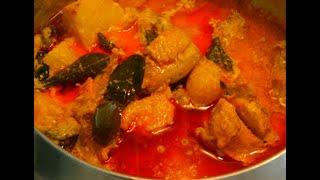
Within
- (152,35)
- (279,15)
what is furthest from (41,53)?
(279,15)

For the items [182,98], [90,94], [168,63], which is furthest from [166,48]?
[90,94]

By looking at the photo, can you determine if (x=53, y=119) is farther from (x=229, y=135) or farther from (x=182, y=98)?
(x=229, y=135)

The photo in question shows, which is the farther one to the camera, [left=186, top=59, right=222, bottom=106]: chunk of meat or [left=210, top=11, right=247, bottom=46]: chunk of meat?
[left=210, top=11, right=247, bottom=46]: chunk of meat

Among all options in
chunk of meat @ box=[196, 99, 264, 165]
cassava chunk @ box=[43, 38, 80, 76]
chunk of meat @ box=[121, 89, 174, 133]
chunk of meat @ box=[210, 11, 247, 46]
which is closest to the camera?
chunk of meat @ box=[196, 99, 264, 165]

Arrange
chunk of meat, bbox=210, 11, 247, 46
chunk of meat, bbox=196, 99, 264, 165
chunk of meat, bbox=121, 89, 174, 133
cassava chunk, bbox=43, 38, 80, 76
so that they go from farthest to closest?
chunk of meat, bbox=210, 11, 247, 46
cassava chunk, bbox=43, 38, 80, 76
chunk of meat, bbox=121, 89, 174, 133
chunk of meat, bbox=196, 99, 264, 165

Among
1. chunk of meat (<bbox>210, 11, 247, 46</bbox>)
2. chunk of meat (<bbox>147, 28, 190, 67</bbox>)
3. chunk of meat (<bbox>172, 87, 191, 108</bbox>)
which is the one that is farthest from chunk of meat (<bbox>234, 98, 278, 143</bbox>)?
chunk of meat (<bbox>210, 11, 247, 46</bbox>)

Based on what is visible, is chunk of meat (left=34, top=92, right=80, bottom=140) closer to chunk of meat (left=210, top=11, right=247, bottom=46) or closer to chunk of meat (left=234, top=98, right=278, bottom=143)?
Answer: chunk of meat (left=234, top=98, right=278, bottom=143)
